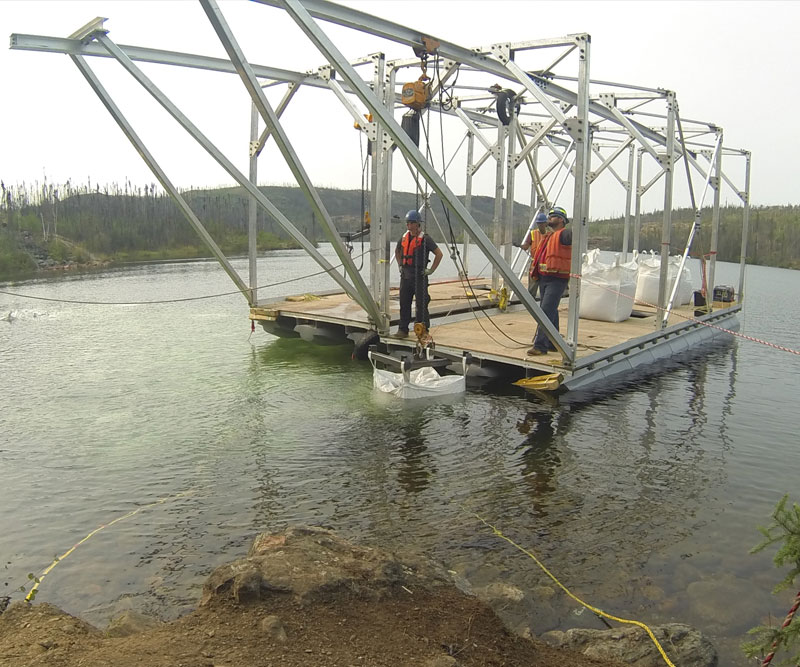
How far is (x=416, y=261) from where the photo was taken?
9664 millimetres

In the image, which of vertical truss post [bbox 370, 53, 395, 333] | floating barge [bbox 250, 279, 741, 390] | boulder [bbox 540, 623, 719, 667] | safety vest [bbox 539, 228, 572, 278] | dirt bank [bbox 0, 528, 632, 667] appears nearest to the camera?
dirt bank [bbox 0, 528, 632, 667]

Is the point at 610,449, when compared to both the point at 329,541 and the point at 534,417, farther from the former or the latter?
the point at 329,541

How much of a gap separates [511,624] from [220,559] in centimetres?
208

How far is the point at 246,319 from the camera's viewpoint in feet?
55.5

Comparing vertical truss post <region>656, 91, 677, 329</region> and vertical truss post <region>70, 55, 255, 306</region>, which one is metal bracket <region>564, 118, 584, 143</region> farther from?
vertical truss post <region>70, 55, 255, 306</region>

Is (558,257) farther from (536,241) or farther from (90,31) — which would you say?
(90,31)

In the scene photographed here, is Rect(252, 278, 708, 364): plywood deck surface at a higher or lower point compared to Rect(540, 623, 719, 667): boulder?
higher

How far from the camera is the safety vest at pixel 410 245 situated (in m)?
9.80

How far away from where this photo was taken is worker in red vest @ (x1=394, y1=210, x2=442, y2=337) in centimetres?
964

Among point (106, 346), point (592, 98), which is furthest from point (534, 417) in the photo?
point (106, 346)

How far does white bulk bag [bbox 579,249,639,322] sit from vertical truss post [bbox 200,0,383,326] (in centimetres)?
454

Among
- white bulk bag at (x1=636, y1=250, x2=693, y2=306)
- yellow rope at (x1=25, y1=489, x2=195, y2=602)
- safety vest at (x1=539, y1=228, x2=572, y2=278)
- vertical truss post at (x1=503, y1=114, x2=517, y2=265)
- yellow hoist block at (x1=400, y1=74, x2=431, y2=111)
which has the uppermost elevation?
yellow hoist block at (x1=400, y1=74, x2=431, y2=111)

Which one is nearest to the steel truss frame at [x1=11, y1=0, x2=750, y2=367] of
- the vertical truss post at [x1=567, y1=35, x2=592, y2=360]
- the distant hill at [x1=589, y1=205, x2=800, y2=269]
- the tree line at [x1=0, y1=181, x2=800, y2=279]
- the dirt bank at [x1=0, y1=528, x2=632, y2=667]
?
the vertical truss post at [x1=567, y1=35, x2=592, y2=360]

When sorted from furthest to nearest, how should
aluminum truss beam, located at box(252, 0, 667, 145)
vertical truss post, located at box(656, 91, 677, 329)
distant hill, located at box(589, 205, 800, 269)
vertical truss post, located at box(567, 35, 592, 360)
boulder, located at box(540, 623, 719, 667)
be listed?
distant hill, located at box(589, 205, 800, 269) → vertical truss post, located at box(656, 91, 677, 329) → vertical truss post, located at box(567, 35, 592, 360) → aluminum truss beam, located at box(252, 0, 667, 145) → boulder, located at box(540, 623, 719, 667)
